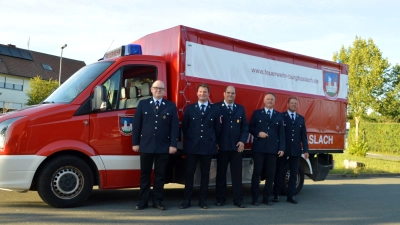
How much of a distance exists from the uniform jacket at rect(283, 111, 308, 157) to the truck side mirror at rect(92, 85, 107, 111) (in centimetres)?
369

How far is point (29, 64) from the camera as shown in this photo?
45156 millimetres

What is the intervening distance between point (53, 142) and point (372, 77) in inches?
1331

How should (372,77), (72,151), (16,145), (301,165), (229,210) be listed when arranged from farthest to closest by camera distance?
(372,77) → (301,165) → (229,210) → (72,151) → (16,145)

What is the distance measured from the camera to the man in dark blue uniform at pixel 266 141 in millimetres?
7973

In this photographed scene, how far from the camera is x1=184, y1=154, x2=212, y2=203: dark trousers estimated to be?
23.6 ft

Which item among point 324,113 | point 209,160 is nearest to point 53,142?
point 209,160

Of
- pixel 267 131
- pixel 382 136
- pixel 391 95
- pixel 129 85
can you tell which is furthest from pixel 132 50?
pixel 391 95

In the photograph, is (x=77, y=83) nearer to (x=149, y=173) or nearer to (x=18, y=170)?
(x=18, y=170)

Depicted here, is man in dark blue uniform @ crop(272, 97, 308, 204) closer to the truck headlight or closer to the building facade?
the truck headlight

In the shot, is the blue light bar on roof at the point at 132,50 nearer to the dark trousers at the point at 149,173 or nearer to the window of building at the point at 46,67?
the dark trousers at the point at 149,173

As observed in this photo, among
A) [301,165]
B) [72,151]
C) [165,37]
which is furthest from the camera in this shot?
[301,165]

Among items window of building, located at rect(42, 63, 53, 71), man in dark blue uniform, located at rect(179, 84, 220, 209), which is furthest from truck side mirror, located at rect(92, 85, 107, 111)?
window of building, located at rect(42, 63, 53, 71)

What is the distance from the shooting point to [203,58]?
7863mm

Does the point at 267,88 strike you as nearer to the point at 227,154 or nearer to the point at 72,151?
the point at 227,154
